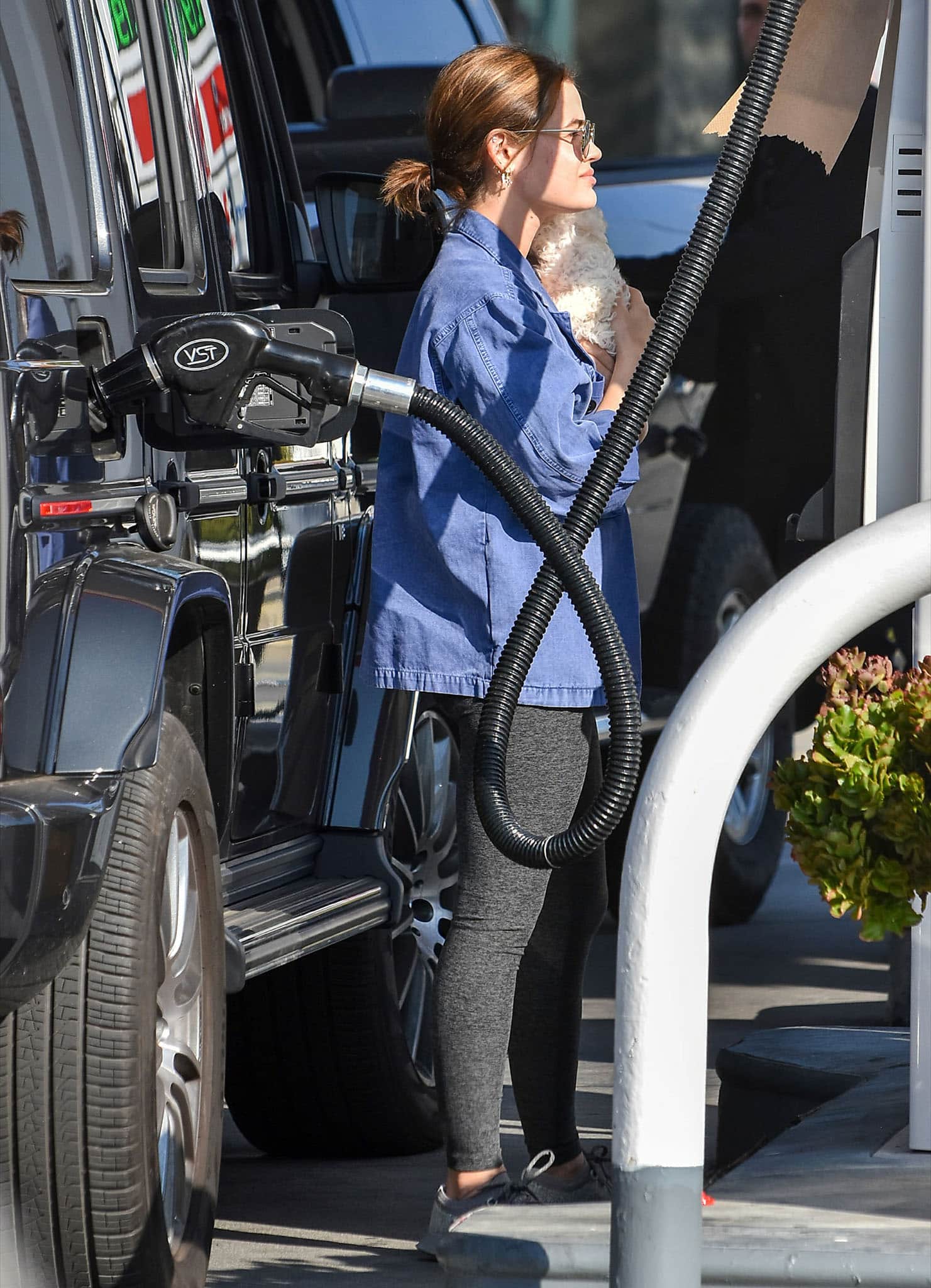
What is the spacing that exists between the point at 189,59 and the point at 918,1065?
2118 mm

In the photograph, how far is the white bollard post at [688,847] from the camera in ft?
5.98

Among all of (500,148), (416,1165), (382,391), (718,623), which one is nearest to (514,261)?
(500,148)

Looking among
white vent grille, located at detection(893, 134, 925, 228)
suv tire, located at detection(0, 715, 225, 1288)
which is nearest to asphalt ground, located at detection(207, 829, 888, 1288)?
suv tire, located at detection(0, 715, 225, 1288)

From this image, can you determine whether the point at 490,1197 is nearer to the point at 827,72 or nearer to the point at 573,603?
the point at 573,603

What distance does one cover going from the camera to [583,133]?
10.7 ft

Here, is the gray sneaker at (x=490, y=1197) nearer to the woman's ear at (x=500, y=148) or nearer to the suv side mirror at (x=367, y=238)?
the woman's ear at (x=500, y=148)

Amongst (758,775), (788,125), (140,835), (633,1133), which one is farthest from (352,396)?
(758,775)

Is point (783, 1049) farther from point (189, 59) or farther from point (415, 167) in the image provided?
point (189, 59)

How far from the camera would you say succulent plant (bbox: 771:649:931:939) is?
2272 millimetres

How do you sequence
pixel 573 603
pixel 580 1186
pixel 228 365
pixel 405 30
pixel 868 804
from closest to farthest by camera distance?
pixel 868 804
pixel 573 603
pixel 228 365
pixel 580 1186
pixel 405 30

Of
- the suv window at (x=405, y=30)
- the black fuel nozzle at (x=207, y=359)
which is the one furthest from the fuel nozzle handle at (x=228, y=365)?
the suv window at (x=405, y=30)

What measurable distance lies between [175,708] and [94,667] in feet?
1.55

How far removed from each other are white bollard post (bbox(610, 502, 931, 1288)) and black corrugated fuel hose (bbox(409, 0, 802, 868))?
709mm

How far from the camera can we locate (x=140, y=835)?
9.61ft
